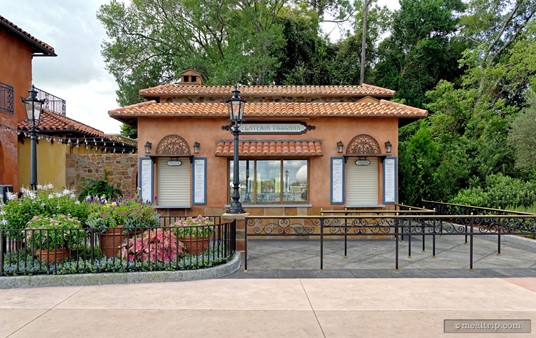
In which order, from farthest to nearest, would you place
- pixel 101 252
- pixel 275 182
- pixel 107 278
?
pixel 275 182 < pixel 101 252 < pixel 107 278

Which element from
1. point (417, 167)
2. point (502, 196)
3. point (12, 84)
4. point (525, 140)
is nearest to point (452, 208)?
point (502, 196)

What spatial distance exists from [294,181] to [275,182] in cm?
60

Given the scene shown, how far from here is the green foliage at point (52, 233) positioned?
21.7 feet

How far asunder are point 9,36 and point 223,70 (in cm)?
989

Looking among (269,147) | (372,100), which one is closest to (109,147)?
(269,147)

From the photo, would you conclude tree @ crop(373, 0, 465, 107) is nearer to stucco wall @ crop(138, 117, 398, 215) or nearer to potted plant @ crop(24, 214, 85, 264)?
stucco wall @ crop(138, 117, 398, 215)

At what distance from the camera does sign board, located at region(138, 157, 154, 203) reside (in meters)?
11.6

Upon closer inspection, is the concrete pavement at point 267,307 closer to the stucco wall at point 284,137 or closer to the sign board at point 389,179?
the sign board at point 389,179

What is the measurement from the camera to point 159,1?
24.6 meters

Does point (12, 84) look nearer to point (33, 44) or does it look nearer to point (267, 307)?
point (33, 44)

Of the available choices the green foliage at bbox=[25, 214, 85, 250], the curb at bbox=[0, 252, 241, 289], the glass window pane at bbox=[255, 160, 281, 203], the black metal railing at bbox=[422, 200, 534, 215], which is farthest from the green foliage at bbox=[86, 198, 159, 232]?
the black metal railing at bbox=[422, 200, 534, 215]

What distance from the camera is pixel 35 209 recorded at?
25.1 ft

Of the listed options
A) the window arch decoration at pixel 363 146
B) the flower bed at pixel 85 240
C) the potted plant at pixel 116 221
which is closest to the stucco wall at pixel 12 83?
the flower bed at pixel 85 240

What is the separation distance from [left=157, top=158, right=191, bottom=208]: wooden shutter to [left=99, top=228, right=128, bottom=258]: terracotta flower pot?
176 inches
